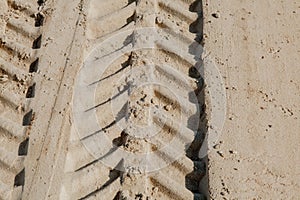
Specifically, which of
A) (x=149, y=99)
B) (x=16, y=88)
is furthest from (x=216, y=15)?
(x=16, y=88)

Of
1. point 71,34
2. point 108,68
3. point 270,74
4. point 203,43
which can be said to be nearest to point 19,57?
point 71,34

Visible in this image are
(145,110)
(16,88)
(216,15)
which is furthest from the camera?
(216,15)

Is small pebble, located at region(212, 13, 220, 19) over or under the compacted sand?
over

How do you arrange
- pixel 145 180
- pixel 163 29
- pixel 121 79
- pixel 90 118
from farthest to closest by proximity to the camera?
pixel 163 29 < pixel 121 79 < pixel 90 118 < pixel 145 180

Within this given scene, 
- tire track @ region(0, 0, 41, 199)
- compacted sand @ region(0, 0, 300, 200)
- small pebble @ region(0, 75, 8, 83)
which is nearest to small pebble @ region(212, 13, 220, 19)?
compacted sand @ region(0, 0, 300, 200)

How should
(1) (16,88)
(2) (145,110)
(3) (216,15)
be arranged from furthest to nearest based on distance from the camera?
1. (3) (216,15)
2. (1) (16,88)
3. (2) (145,110)

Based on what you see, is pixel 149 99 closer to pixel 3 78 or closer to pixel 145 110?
pixel 145 110

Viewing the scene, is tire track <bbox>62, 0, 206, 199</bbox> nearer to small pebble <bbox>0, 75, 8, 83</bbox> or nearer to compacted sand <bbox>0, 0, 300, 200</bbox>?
compacted sand <bbox>0, 0, 300, 200</bbox>

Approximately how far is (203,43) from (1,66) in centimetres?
91

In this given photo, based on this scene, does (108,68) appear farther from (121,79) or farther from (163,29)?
(163,29)

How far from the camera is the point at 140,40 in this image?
2535 millimetres

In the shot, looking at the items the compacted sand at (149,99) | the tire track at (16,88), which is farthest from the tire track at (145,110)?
the tire track at (16,88)

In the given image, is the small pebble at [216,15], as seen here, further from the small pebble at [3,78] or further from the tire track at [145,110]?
the small pebble at [3,78]

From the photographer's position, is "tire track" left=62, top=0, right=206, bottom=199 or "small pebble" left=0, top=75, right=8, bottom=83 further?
"small pebble" left=0, top=75, right=8, bottom=83
